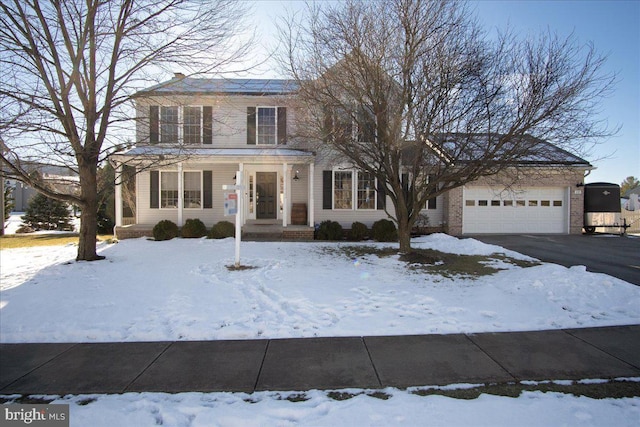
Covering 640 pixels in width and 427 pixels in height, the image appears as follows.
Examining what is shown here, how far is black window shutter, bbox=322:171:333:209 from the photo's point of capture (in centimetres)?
1505

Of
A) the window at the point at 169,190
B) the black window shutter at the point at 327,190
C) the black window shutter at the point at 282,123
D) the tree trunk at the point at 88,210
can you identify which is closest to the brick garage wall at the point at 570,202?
the black window shutter at the point at 327,190

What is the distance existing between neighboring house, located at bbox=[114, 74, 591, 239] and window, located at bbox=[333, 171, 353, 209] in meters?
0.04

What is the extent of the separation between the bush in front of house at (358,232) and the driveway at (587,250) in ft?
16.1

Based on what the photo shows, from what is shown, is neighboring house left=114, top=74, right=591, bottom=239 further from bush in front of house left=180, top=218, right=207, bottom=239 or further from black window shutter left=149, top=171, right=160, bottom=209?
bush in front of house left=180, top=218, right=207, bottom=239

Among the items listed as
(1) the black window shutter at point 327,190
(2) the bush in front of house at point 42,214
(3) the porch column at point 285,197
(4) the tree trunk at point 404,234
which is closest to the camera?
(4) the tree trunk at point 404,234

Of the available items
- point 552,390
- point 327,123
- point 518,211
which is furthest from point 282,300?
point 518,211

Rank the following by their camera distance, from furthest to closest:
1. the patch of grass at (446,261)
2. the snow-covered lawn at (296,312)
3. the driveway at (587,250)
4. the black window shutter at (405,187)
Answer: the black window shutter at (405,187) < the driveway at (587,250) < the patch of grass at (446,261) < the snow-covered lawn at (296,312)

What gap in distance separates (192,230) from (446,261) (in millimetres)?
9376

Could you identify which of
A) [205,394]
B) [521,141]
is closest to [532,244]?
[521,141]

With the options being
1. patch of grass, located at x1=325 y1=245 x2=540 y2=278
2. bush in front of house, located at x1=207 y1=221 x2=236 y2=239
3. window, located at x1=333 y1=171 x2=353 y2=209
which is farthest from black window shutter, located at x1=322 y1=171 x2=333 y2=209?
bush in front of house, located at x1=207 y1=221 x2=236 y2=239

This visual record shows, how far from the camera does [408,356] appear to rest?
12.6 feet

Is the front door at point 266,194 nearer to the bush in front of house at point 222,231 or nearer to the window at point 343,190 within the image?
the bush in front of house at point 222,231

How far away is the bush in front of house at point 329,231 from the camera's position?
45.1 ft

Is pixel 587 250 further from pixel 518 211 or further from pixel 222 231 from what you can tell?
pixel 222 231
